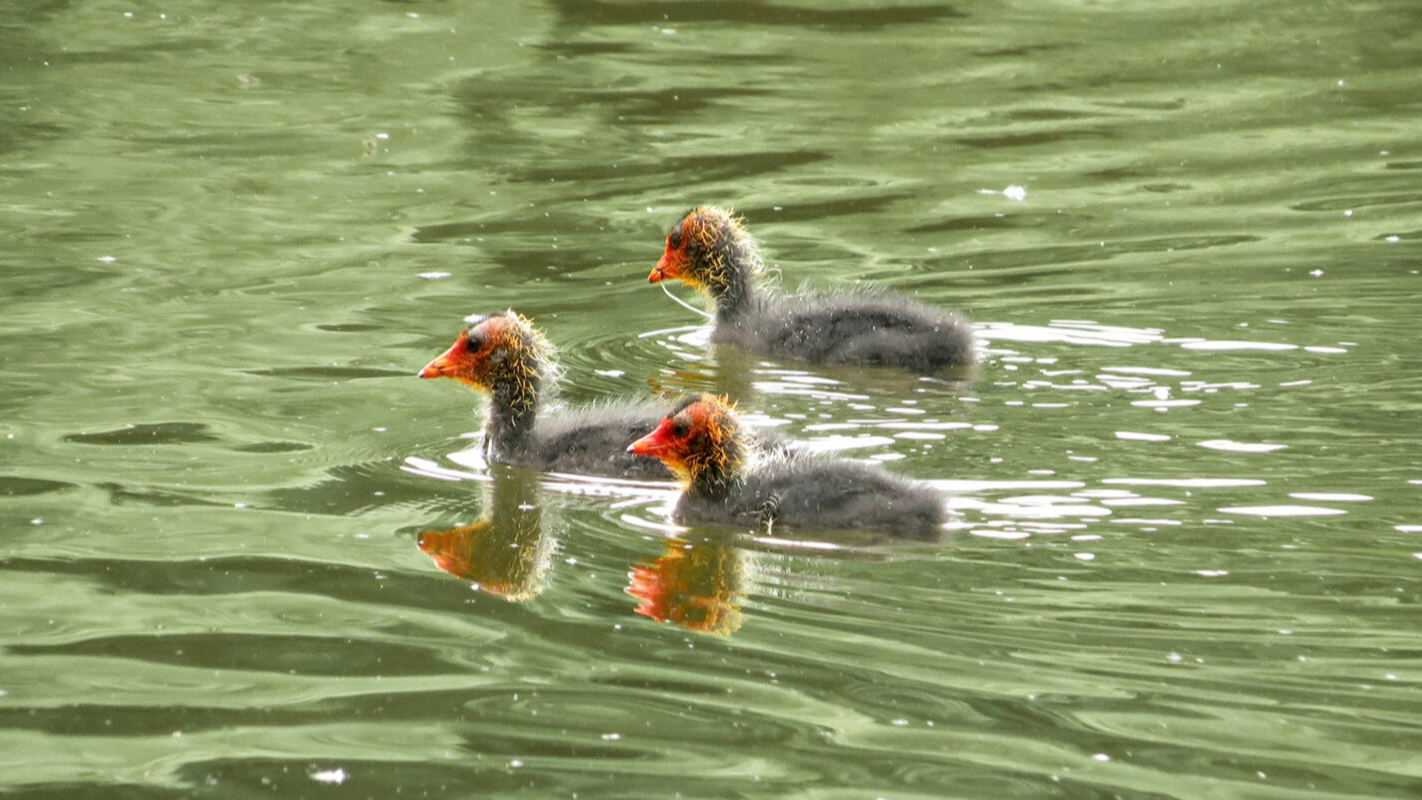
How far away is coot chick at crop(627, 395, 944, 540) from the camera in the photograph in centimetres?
689

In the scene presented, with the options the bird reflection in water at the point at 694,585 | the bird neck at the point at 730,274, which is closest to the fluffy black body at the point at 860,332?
the bird neck at the point at 730,274

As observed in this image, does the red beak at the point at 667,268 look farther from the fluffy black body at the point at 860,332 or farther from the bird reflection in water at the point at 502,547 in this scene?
the bird reflection in water at the point at 502,547

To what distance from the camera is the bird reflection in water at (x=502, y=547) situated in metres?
6.53

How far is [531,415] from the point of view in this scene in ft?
27.2

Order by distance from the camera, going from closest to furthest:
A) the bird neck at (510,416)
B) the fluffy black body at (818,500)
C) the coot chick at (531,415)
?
the fluffy black body at (818,500) → the coot chick at (531,415) → the bird neck at (510,416)

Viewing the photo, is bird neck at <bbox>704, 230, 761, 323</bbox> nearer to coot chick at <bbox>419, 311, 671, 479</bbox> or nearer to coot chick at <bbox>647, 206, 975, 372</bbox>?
coot chick at <bbox>647, 206, 975, 372</bbox>

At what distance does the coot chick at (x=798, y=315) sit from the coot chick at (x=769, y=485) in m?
2.08

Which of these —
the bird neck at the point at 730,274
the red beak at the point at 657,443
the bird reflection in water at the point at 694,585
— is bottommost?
the bird neck at the point at 730,274

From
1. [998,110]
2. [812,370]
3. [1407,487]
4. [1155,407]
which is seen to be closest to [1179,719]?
[1407,487]

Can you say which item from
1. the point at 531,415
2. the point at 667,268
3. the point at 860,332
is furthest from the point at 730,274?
the point at 531,415

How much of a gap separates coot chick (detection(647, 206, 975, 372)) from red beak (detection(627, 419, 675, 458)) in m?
2.36

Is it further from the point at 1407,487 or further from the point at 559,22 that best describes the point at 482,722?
the point at 559,22

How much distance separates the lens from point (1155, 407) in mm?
8227

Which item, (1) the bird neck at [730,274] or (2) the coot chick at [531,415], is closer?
(2) the coot chick at [531,415]
